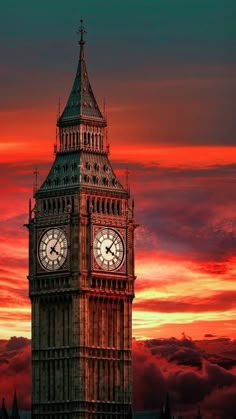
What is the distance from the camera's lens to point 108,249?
16350 cm

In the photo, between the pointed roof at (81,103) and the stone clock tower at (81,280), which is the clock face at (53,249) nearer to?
the stone clock tower at (81,280)

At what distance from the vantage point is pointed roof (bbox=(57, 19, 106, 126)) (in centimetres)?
16550

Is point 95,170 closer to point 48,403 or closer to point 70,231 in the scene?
point 70,231

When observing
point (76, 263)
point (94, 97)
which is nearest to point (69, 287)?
point (76, 263)

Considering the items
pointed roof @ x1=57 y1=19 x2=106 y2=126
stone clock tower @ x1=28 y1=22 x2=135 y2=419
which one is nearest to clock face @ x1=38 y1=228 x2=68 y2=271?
stone clock tower @ x1=28 y1=22 x2=135 y2=419

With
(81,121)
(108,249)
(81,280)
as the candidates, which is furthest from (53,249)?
(81,121)

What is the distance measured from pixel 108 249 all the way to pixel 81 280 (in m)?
3.58

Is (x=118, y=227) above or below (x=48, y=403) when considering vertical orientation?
above

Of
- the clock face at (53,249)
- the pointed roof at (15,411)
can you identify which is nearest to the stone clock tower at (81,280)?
the clock face at (53,249)

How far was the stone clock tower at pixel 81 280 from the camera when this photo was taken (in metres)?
162

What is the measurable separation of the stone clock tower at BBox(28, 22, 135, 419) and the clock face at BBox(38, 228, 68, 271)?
3.0 inches

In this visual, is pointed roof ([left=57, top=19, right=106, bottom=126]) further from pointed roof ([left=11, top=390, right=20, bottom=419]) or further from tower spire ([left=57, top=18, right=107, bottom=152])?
pointed roof ([left=11, top=390, right=20, bottom=419])

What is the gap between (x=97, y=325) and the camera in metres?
163

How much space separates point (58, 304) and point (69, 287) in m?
2.19
